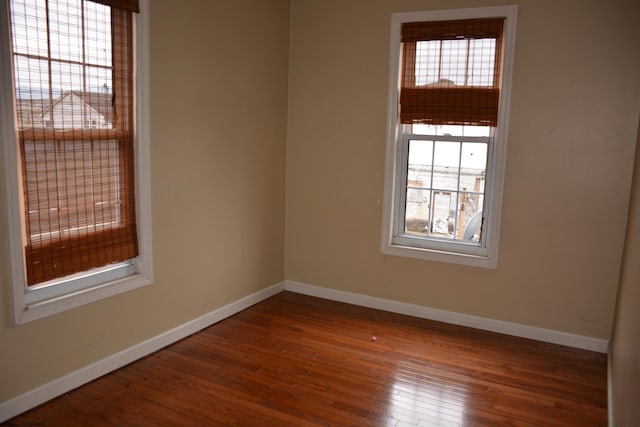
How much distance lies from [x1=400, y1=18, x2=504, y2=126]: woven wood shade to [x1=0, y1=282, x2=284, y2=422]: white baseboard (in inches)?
83.6

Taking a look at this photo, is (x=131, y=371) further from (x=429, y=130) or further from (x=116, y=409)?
(x=429, y=130)

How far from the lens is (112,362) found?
11.4ft

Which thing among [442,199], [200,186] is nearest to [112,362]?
[200,186]

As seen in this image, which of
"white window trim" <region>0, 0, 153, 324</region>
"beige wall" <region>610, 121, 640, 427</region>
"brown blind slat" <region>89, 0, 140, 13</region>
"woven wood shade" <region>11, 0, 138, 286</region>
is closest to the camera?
"beige wall" <region>610, 121, 640, 427</region>

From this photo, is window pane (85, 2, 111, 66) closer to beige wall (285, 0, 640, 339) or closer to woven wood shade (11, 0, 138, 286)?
woven wood shade (11, 0, 138, 286)

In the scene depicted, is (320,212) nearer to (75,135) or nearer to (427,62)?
(427,62)

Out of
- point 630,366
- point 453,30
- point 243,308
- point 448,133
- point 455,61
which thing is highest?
point 453,30

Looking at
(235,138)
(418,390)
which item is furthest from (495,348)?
(235,138)

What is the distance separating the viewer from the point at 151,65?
138 inches

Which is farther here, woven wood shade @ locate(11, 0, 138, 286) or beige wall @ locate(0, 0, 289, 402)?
beige wall @ locate(0, 0, 289, 402)

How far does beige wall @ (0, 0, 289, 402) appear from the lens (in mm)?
3187

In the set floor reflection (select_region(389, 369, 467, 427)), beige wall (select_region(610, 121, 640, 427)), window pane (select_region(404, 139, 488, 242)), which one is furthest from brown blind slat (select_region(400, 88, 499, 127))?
floor reflection (select_region(389, 369, 467, 427))

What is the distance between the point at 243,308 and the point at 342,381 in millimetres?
1453

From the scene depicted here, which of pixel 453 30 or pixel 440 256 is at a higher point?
pixel 453 30
